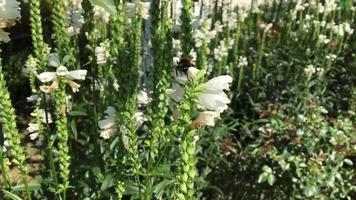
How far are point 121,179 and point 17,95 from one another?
13.0ft

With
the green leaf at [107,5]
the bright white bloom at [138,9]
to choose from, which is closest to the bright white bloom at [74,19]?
the bright white bloom at [138,9]

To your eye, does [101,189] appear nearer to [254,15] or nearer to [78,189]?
[78,189]

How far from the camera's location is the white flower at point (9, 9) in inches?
50.7

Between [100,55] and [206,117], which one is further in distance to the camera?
[100,55]

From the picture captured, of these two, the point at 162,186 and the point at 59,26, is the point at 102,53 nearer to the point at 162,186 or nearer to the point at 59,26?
the point at 59,26

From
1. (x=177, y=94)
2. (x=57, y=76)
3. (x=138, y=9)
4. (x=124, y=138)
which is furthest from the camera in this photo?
(x=138, y=9)

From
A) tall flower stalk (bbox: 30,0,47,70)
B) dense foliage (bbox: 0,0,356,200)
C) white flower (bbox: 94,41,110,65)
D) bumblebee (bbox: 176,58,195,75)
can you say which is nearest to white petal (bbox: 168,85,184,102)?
dense foliage (bbox: 0,0,356,200)

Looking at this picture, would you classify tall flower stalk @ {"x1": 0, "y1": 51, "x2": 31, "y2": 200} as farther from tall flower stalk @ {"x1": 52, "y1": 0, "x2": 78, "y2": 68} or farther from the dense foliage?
tall flower stalk @ {"x1": 52, "y1": 0, "x2": 78, "y2": 68}

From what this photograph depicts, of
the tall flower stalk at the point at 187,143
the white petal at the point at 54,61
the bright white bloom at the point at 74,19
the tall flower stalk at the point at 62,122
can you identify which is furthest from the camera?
the bright white bloom at the point at 74,19

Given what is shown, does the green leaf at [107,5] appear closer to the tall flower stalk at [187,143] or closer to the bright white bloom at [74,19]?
the tall flower stalk at [187,143]

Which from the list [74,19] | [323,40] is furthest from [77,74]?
[323,40]

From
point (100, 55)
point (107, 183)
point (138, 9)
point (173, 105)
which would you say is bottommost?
point (107, 183)

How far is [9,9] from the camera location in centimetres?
130

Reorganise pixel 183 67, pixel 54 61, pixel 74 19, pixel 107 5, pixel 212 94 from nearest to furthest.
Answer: pixel 107 5, pixel 212 94, pixel 183 67, pixel 54 61, pixel 74 19
